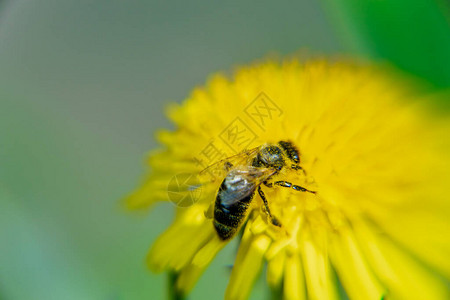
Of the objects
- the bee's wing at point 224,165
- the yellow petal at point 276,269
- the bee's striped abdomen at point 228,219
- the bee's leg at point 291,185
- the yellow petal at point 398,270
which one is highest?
the bee's wing at point 224,165

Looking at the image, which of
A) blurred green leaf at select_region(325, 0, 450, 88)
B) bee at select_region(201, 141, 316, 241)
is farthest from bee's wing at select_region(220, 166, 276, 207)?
blurred green leaf at select_region(325, 0, 450, 88)

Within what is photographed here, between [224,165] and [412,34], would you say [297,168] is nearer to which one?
[224,165]

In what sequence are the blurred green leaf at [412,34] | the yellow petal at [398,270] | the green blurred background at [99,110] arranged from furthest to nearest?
the green blurred background at [99,110] → the yellow petal at [398,270] → the blurred green leaf at [412,34]

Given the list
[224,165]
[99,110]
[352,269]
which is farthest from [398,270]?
[99,110]

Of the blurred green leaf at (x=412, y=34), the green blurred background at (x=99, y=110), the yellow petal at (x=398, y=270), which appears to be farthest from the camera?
the green blurred background at (x=99, y=110)

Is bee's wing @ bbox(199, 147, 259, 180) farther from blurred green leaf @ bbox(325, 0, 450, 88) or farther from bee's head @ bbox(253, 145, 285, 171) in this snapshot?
blurred green leaf @ bbox(325, 0, 450, 88)

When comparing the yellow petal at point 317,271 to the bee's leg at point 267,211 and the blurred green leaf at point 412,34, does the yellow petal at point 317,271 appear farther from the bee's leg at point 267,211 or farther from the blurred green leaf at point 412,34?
the blurred green leaf at point 412,34

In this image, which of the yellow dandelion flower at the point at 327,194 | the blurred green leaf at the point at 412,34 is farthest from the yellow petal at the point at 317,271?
the blurred green leaf at the point at 412,34

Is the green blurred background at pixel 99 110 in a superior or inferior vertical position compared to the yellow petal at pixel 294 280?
superior

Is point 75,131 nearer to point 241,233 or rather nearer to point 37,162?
point 37,162
